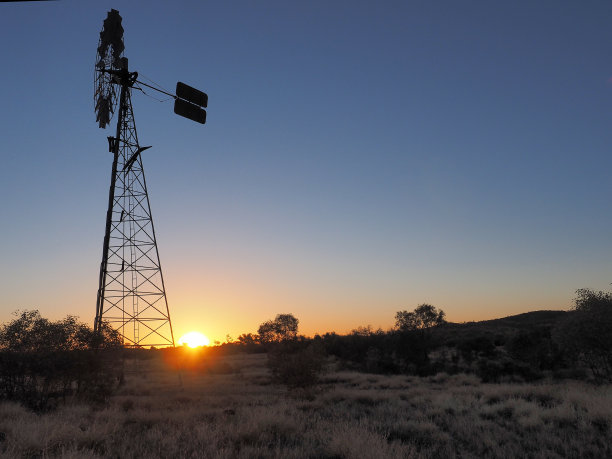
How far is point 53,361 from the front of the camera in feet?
55.5

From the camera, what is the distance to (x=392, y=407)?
16.8 metres

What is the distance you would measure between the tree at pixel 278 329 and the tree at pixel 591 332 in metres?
78.8

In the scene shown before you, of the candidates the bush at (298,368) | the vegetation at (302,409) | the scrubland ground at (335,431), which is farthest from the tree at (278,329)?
the scrubland ground at (335,431)

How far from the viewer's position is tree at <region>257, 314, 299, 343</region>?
101250 millimetres

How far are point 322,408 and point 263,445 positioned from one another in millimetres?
7753

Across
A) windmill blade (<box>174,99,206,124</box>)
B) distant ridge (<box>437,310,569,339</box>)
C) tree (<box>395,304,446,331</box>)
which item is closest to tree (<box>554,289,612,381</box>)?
distant ridge (<box>437,310,569,339</box>)

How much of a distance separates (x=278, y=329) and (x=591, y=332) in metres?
83.7

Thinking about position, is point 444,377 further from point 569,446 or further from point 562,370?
point 569,446

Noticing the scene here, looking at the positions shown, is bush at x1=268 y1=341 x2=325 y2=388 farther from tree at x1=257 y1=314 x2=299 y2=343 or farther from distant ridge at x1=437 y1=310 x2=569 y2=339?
tree at x1=257 y1=314 x2=299 y2=343

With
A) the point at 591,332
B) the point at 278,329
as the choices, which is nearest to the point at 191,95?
the point at 591,332

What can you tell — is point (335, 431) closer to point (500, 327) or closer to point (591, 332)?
point (591, 332)

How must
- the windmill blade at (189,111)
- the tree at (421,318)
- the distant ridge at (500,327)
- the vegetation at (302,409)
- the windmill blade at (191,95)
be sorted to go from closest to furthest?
1. the vegetation at (302,409)
2. the windmill blade at (189,111)
3. the windmill blade at (191,95)
4. the distant ridge at (500,327)
5. the tree at (421,318)

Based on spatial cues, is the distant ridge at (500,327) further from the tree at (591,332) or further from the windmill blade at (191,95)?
the windmill blade at (191,95)

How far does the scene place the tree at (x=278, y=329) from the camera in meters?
101
